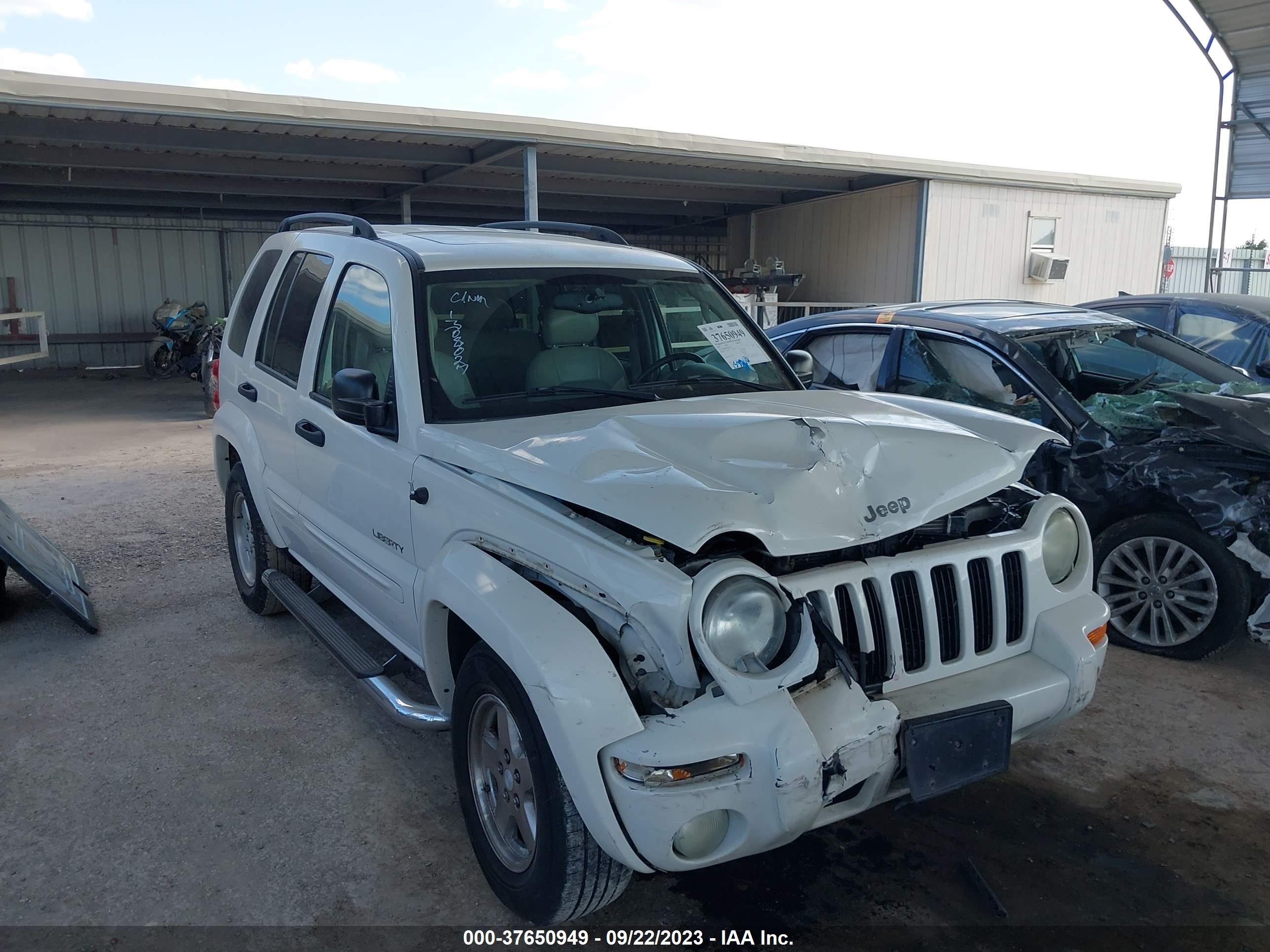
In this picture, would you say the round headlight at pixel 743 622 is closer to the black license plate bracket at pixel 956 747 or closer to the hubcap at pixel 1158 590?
the black license plate bracket at pixel 956 747

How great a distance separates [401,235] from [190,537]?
3874 millimetres

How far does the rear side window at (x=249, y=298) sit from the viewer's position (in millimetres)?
4879

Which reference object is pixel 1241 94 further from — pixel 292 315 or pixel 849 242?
pixel 292 315

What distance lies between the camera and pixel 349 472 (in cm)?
362

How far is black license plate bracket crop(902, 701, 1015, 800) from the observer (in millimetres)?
2414

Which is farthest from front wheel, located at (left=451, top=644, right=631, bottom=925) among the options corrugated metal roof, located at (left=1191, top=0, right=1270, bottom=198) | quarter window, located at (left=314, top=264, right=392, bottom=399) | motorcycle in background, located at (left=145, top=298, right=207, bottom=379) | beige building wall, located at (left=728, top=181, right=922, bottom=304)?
motorcycle in background, located at (left=145, top=298, right=207, bottom=379)

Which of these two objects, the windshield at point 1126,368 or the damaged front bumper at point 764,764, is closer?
the damaged front bumper at point 764,764

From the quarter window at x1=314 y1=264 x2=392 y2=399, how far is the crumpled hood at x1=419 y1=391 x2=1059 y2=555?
21.6 inches

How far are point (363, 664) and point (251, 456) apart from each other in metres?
1.71

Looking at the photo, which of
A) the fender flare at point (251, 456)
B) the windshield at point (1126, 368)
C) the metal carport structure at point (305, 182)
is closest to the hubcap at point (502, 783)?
the fender flare at point (251, 456)

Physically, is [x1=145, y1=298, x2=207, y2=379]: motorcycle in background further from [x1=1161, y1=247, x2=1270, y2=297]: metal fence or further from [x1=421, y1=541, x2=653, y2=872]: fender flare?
[x1=1161, y1=247, x2=1270, y2=297]: metal fence

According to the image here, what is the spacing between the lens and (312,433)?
3.90 meters

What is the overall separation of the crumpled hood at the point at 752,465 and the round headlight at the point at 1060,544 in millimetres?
213

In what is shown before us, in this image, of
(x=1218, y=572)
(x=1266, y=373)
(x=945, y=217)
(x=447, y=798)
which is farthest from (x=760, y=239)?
(x=447, y=798)
